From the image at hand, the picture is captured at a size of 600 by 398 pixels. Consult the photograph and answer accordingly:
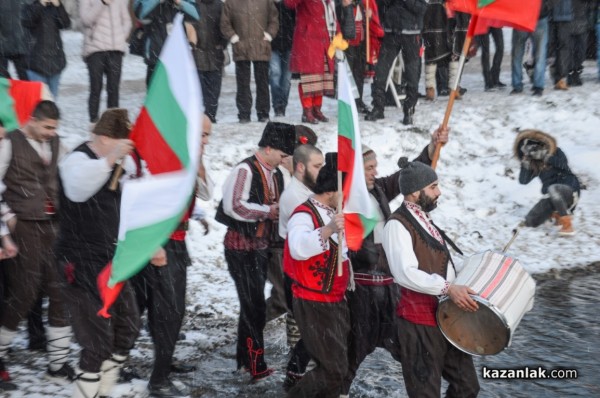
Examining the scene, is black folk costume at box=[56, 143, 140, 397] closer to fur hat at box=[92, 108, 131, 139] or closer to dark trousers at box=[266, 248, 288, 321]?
fur hat at box=[92, 108, 131, 139]

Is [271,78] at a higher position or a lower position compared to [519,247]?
higher

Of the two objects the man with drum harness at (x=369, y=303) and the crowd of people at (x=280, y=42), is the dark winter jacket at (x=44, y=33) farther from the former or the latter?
the man with drum harness at (x=369, y=303)

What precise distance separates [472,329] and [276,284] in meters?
2.42

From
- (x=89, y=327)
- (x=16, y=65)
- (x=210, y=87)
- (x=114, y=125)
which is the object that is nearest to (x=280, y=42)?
(x=210, y=87)

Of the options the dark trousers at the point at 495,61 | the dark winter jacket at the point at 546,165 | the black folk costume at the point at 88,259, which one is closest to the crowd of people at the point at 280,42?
the dark trousers at the point at 495,61

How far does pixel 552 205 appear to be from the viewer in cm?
1101

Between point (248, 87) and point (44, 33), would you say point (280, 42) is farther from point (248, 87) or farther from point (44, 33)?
point (44, 33)

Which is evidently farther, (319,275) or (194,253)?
(194,253)

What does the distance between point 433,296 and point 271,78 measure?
8.05 metres

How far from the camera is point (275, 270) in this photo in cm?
748

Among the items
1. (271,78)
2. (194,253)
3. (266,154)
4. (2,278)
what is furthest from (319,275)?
(271,78)

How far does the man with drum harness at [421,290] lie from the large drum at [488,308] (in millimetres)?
115

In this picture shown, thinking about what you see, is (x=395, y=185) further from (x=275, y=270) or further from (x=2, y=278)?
(x=2, y=278)

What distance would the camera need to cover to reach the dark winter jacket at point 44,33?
10.7m
